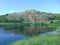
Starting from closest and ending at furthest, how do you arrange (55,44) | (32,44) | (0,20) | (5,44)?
(55,44) < (32,44) < (5,44) < (0,20)

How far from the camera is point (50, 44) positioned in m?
24.4

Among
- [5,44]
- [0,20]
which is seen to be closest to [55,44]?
[5,44]

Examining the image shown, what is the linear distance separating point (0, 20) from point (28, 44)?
13556cm

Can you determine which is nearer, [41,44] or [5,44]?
[41,44]

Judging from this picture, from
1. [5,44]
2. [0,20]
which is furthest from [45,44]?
[0,20]

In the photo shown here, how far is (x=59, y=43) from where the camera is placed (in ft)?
80.3

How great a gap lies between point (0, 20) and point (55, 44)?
454 ft

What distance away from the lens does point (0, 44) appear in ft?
108

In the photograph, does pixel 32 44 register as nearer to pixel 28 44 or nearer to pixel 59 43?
pixel 28 44

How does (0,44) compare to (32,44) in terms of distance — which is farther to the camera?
(0,44)

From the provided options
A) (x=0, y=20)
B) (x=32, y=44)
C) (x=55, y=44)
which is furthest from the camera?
(x=0, y=20)

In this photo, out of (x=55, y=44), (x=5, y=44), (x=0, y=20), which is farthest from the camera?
(x=0, y=20)

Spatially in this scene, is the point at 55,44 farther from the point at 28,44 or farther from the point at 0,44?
the point at 0,44

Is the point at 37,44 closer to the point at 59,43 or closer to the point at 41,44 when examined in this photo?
the point at 41,44
